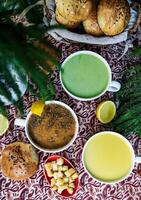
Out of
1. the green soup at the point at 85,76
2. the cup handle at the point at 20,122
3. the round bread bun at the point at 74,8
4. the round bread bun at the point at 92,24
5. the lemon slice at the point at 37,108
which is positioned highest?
the round bread bun at the point at 74,8

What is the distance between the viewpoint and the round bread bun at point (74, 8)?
1099mm

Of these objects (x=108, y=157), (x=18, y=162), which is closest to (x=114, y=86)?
(x=108, y=157)

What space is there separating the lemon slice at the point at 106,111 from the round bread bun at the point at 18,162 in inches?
7.6

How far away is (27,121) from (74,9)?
302 millimetres

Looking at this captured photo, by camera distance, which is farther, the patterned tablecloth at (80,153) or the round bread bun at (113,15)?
the patterned tablecloth at (80,153)

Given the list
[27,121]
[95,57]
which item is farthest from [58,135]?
[95,57]

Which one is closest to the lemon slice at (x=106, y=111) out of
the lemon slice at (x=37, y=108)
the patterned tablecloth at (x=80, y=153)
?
the patterned tablecloth at (x=80, y=153)

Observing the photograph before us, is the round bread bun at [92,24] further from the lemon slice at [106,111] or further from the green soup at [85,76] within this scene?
the lemon slice at [106,111]

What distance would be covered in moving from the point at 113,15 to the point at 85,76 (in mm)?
185

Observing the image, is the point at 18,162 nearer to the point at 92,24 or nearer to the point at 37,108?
the point at 37,108

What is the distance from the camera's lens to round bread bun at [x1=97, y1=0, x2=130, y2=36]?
1115 millimetres

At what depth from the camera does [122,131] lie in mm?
1247

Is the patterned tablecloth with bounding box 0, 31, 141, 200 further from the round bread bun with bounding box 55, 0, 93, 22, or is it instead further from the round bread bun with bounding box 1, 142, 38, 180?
the round bread bun with bounding box 55, 0, 93, 22

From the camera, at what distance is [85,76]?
48.4 inches
